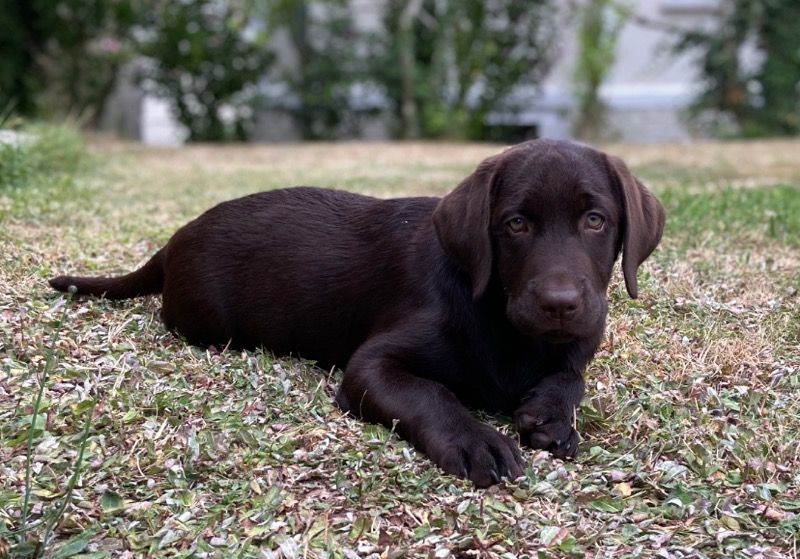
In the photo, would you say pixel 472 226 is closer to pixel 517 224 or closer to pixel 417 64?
pixel 517 224

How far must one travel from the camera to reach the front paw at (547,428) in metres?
3.21

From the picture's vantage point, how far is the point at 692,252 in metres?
5.45

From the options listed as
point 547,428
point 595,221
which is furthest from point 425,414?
point 595,221

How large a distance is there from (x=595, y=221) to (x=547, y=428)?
695 mm

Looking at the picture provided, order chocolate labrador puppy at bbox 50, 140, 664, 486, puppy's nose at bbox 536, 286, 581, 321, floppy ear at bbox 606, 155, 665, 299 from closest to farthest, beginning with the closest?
puppy's nose at bbox 536, 286, 581, 321
chocolate labrador puppy at bbox 50, 140, 664, 486
floppy ear at bbox 606, 155, 665, 299

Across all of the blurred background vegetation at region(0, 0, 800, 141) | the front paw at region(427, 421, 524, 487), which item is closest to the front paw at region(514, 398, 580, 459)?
the front paw at region(427, 421, 524, 487)

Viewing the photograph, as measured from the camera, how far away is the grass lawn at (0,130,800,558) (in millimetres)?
2721

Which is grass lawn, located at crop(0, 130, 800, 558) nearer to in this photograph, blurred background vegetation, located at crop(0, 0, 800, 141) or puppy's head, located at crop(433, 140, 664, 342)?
puppy's head, located at crop(433, 140, 664, 342)

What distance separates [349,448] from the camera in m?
3.17

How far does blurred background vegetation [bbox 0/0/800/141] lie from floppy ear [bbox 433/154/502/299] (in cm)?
1200

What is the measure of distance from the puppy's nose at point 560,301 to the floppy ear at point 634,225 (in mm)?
465

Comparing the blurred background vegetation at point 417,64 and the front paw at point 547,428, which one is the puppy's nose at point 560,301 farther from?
the blurred background vegetation at point 417,64

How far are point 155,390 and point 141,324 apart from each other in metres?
0.76

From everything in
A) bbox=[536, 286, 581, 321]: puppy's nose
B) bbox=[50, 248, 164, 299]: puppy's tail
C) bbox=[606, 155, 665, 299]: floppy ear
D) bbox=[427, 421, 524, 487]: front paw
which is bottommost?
bbox=[427, 421, 524, 487]: front paw
